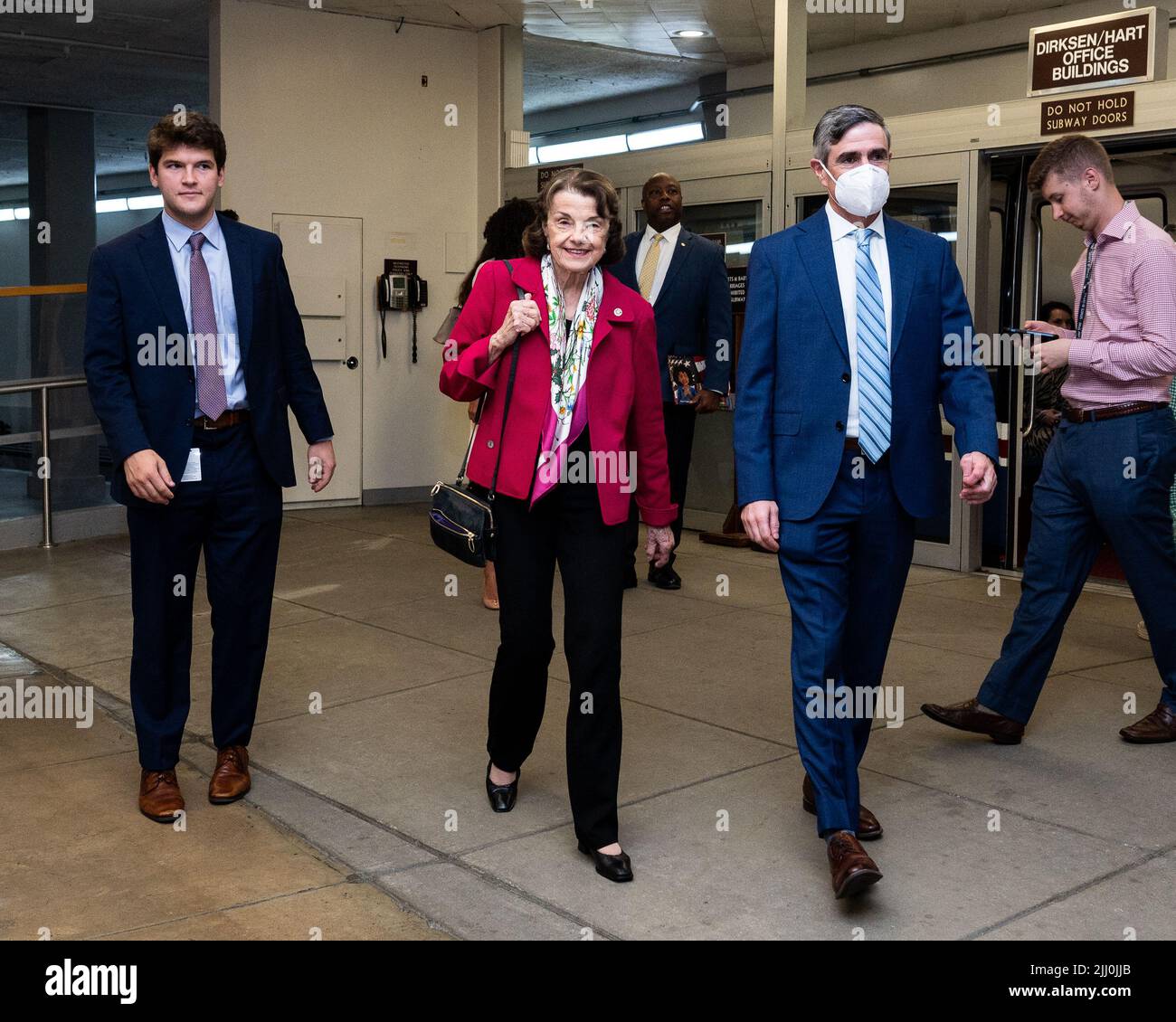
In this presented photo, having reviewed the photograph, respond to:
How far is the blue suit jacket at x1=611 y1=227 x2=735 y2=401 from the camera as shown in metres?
6.85

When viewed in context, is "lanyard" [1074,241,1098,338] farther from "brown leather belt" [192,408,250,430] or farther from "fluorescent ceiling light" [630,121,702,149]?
"fluorescent ceiling light" [630,121,702,149]

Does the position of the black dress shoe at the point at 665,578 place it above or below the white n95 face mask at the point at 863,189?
below

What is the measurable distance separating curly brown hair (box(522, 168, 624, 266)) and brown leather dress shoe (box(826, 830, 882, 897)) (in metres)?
1.55

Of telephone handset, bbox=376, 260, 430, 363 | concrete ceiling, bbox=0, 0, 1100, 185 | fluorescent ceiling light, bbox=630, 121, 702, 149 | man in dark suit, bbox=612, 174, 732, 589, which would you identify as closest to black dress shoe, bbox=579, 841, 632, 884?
man in dark suit, bbox=612, 174, 732, 589

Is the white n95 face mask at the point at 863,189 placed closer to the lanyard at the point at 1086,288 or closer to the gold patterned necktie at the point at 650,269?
the lanyard at the point at 1086,288

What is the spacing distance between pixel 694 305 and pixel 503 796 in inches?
143

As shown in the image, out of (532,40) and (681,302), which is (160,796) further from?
(532,40)

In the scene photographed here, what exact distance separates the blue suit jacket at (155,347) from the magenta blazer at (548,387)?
68 cm

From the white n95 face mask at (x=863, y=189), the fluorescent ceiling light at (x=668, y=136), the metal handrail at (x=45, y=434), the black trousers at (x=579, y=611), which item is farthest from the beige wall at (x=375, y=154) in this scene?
the white n95 face mask at (x=863, y=189)

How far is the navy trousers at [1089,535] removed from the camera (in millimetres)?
4309

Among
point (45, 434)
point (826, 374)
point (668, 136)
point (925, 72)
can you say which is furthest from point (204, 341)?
point (668, 136)

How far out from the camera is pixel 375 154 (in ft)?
34.5

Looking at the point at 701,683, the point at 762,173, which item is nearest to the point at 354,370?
the point at 762,173
